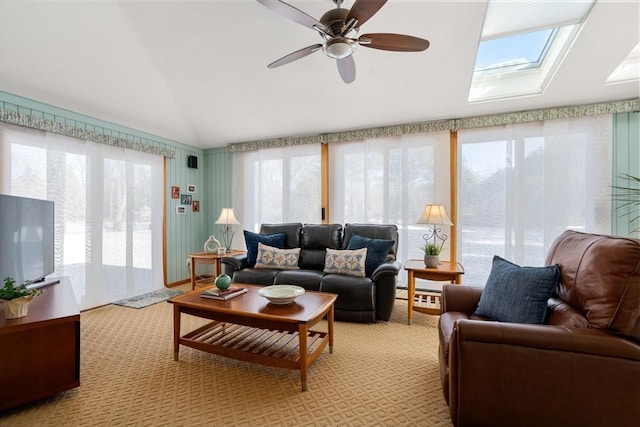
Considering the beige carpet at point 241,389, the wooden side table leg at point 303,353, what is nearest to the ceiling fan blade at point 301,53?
the wooden side table leg at point 303,353

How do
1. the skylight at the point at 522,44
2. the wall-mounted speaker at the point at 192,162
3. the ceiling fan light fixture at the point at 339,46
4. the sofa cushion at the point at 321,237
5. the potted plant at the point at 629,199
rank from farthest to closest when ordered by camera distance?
the wall-mounted speaker at the point at 192,162, the sofa cushion at the point at 321,237, the potted plant at the point at 629,199, the skylight at the point at 522,44, the ceiling fan light fixture at the point at 339,46

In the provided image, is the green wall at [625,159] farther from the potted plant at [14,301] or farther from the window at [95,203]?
the window at [95,203]

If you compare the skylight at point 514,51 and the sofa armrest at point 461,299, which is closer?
the sofa armrest at point 461,299

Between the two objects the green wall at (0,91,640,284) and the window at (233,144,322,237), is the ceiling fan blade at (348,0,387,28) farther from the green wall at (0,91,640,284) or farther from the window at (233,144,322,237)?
the green wall at (0,91,640,284)

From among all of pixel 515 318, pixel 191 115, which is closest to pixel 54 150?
pixel 191 115

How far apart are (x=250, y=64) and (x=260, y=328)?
9.31 feet

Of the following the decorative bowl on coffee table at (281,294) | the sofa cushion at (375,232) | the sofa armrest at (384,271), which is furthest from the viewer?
the sofa cushion at (375,232)

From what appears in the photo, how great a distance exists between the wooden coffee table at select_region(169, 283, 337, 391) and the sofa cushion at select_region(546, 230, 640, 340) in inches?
61.0

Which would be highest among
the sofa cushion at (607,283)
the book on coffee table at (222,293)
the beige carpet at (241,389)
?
the sofa cushion at (607,283)

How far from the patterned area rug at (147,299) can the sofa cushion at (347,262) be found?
2407 millimetres

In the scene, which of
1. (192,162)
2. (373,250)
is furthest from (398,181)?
(192,162)

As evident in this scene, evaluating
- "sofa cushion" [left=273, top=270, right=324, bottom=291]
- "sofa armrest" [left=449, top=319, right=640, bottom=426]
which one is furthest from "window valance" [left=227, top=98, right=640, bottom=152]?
"sofa armrest" [left=449, top=319, right=640, bottom=426]

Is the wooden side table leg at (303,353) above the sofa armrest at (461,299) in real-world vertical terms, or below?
below

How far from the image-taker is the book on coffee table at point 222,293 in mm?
2430
